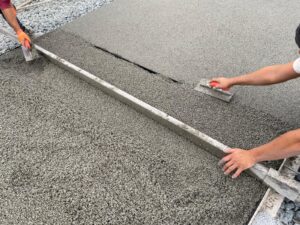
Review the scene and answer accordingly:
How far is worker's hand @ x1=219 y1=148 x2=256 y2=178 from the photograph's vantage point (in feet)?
5.37

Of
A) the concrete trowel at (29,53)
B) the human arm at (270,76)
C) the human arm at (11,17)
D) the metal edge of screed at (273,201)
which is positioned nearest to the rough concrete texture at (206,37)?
the human arm at (270,76)

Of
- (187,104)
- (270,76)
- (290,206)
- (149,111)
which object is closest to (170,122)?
(149,111)

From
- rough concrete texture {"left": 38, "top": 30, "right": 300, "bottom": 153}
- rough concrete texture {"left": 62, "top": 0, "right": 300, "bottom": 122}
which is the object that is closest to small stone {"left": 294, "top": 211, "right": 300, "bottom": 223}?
rough concrete texture {"left": 38, "top": 30, "right": 300, "bottom": 153}

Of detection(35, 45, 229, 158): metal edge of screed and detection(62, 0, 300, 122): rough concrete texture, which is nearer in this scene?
detection(35, 45, 229, 158): metal edge of screed

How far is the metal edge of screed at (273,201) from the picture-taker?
156 centimetres

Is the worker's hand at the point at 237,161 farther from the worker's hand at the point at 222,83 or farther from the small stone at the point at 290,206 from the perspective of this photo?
the worker's hand at the point at 222,83

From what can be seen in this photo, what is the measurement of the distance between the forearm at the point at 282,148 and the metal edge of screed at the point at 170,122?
0.13 metres

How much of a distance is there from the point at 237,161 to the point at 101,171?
0.89 m

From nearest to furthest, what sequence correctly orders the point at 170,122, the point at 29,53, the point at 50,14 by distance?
1. the point at 170,122
2. the point at 29,53
3. the point at 50,14

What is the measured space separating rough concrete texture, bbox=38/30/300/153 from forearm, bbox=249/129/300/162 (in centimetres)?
33

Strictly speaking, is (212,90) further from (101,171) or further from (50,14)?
(50,14)

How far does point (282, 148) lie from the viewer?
1.46 metres

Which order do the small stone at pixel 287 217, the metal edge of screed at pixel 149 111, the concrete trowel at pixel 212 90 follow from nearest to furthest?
the small stone at pixel 287 217 < the metal edge of screed at pixel 149 111 < the concrete trowel at pixel 212 90

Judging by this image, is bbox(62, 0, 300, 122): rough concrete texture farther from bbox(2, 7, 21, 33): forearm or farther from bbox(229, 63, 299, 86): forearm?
bbox(2, 7, 21, 33): forearm
